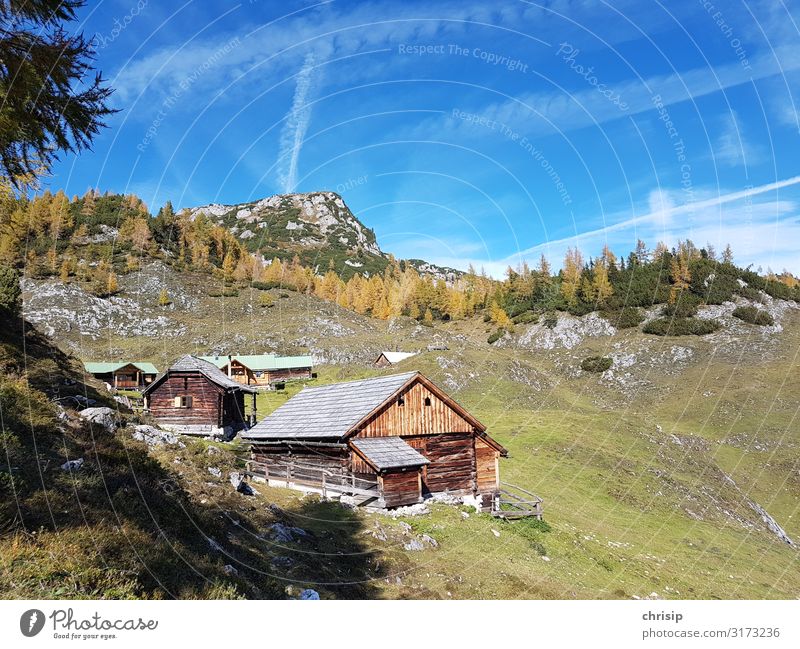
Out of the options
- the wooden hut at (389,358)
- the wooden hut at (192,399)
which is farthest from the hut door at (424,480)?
the wooden hut at (389,358)

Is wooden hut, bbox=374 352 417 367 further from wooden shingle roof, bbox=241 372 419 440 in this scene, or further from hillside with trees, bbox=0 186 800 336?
wooden shingle roof, bbox=241 372 419 440

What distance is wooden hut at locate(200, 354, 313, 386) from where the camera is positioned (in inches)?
2840

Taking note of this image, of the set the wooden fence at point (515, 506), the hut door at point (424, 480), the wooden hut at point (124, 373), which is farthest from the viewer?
the wooden hut at point (124, 373)

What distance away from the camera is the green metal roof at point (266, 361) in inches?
2865

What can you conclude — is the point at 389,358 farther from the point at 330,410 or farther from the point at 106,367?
the point at 330,410

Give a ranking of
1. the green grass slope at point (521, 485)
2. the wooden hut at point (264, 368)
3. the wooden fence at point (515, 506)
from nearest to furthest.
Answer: the green grass slope at point (521, 485) → the wooden fence at point (515, 506) → the wooden hut at point (264, 368)

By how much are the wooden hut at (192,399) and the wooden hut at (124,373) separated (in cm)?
3006

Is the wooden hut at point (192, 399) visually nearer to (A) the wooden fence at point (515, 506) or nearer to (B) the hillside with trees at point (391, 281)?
(A) the wooden fence at point (515, 506)

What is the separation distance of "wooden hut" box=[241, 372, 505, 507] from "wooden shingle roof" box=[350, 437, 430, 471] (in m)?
0.05

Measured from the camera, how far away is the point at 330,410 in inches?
1058

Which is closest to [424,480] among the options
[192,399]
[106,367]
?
[192,399]

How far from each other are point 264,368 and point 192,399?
32.8 meters

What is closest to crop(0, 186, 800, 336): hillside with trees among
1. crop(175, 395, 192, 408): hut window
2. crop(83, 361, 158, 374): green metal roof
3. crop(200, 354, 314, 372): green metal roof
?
crop(83, 361, 158, 374): green metal roof
